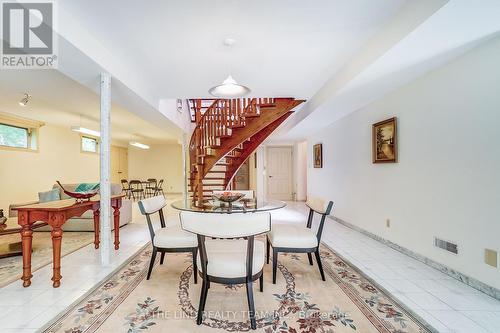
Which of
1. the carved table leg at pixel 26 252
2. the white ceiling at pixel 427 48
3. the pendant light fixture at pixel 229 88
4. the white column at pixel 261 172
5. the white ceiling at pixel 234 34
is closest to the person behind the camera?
the white ceiling at pixel 427 48

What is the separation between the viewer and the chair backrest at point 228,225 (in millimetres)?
1659

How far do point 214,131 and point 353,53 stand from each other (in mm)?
3461

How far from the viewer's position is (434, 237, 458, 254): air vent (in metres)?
2.36

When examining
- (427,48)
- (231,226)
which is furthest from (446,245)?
(231,226)

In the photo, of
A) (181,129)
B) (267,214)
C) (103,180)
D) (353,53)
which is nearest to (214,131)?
(181,129)

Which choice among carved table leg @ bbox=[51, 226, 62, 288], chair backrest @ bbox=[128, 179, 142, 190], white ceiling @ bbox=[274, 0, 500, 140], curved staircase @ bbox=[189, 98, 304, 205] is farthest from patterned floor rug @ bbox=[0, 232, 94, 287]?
chair backrest @ bbox=[128, 179, 142, 190]

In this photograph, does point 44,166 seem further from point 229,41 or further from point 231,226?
point 231,226

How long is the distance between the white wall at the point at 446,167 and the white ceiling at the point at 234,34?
0.97 meters

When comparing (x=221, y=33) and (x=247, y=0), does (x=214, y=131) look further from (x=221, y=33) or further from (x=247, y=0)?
(x=247, y=0)

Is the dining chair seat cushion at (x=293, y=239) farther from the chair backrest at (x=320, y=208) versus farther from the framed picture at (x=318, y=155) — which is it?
the framed picture at (x=318, y=155)

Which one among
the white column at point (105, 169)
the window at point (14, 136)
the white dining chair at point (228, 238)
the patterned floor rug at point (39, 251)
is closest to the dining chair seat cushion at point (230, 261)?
the white dining chair at point (228, 238)

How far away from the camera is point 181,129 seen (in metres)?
6.11

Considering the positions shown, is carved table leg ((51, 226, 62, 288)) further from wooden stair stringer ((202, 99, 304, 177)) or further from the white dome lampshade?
wooden stair stringer ((202, 99, 304, 177))

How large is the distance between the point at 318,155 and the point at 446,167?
3.64 m
